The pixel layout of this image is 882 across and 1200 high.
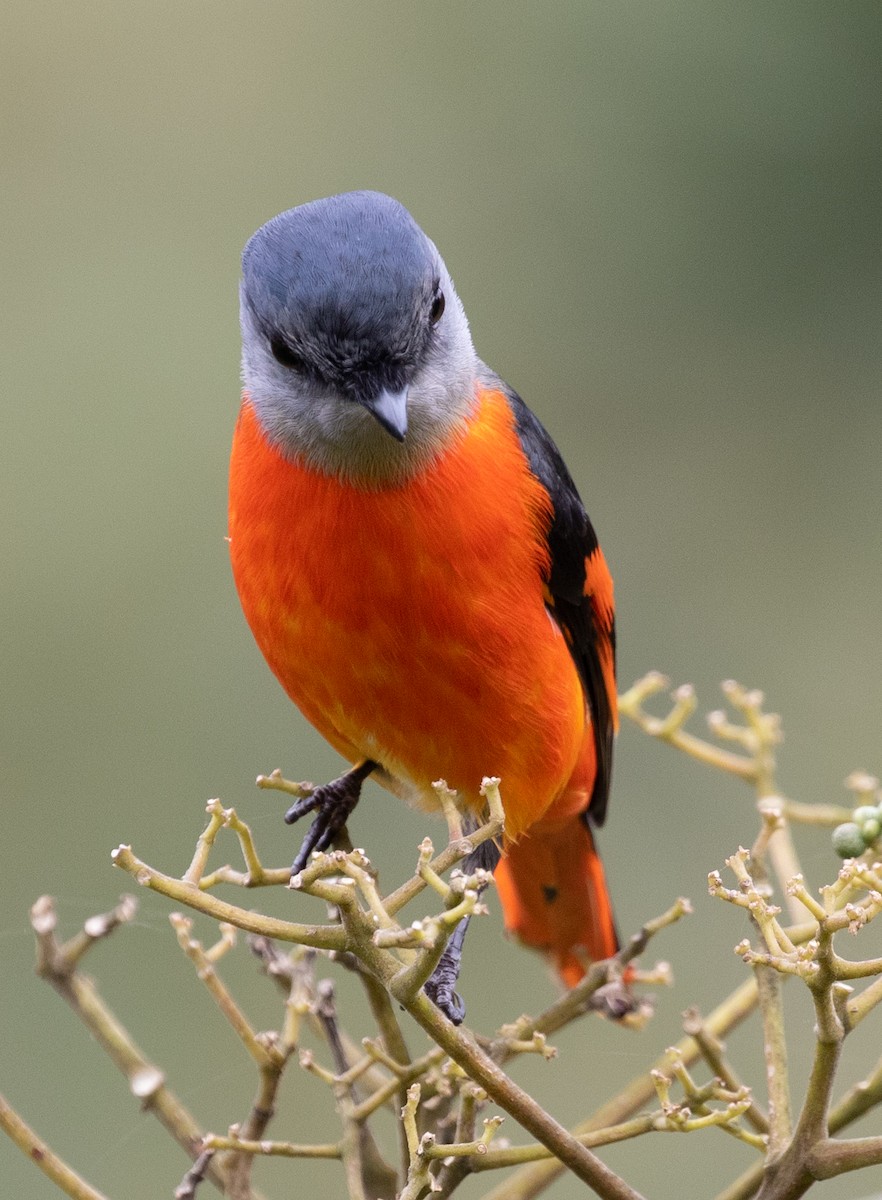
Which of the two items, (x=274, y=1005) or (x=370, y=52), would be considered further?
(x=370, y=52)

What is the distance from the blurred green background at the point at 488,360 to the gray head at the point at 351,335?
7.72ft

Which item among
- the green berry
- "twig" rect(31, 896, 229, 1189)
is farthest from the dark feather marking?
"twig" rect(31, 896, 229, 1189)

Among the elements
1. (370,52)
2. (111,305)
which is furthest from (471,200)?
(111,305)

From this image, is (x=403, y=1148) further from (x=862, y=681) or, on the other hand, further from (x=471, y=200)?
(x=471, y=200)

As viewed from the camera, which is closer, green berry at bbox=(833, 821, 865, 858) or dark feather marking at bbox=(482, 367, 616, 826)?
green berry at bbox=(833, 821, 865, 858)

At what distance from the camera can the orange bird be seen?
2473 mm

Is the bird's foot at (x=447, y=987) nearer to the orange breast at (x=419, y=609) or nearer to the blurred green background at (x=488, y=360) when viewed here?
the orange breast at (x=419, y=609)

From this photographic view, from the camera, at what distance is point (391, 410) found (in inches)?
95.8

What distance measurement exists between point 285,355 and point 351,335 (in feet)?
0.64

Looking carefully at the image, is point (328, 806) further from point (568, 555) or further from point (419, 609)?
point (568, 555)

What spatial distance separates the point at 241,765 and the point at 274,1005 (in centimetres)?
84

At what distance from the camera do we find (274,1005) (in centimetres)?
505

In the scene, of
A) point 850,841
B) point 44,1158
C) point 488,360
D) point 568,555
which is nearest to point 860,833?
point 850,841

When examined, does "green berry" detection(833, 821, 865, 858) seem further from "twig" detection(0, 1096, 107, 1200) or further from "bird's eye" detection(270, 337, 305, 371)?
"bird's eye" detection(270, 337, 305, 371)
